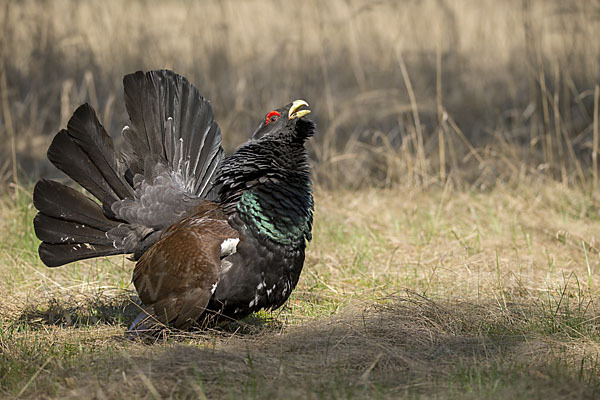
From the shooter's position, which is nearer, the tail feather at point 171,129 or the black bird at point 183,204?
the black bird at point 183,204

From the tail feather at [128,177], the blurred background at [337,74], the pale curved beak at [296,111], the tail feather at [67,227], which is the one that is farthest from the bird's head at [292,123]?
the blurred background at [337,74]

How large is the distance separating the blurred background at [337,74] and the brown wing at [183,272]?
10.6ft

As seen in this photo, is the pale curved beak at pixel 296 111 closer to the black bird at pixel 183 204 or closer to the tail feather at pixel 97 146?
the black bird at pixel 183 204

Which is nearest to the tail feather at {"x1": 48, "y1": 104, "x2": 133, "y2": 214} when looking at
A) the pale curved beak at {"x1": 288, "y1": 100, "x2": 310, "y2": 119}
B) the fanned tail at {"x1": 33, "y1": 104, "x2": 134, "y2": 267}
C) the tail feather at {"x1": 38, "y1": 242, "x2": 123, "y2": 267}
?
the fanned tail at {"x1": 33, "y1": 104, "x2": 134, "y2": 267}

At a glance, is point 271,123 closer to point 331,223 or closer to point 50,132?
point 331,223

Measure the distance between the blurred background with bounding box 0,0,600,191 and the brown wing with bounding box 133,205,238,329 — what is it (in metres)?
3.22

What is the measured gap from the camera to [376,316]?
4137 mm

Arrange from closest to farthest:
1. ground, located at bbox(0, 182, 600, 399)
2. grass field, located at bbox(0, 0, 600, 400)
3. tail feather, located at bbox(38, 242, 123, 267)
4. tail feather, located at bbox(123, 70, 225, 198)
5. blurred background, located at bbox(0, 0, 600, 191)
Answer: ground, located at bbox(0, 182, 600, 399) → grass field, located at bbox(0, 0, 600, 400) → tail feather, located at bbox(38, 242, 123, 267) → tail feather, located at bbox(123, 70, 225, 198) → blurred background, located at bbox(0, 0, 600, 191)

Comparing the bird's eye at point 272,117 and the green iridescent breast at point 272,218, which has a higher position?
the bird's eye at point 272,117

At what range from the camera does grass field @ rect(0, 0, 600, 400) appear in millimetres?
3355

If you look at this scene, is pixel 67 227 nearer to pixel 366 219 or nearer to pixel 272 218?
pixel 272 218

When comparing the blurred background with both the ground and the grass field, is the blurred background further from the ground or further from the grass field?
the ground

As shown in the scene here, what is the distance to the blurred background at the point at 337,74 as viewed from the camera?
767 centimetres

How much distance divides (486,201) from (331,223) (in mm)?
1573
